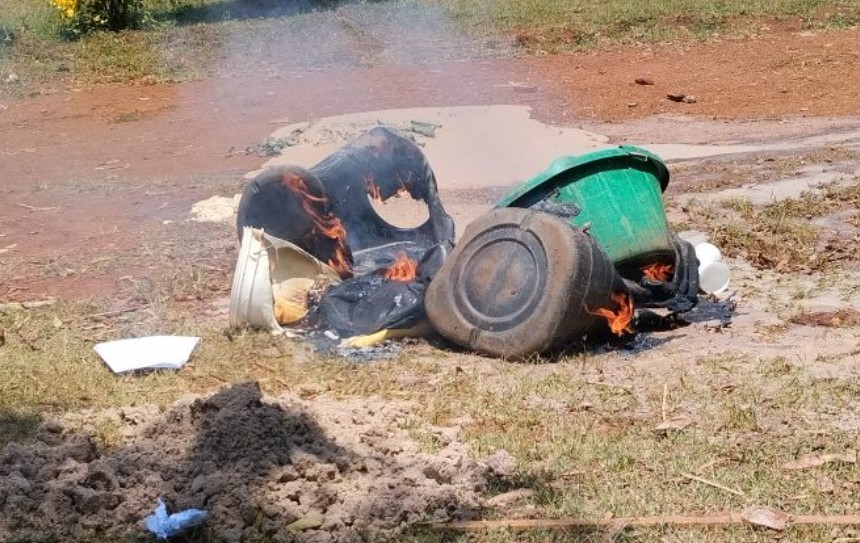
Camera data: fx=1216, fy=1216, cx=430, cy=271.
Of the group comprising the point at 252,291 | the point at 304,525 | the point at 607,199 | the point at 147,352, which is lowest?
the point at 147,352

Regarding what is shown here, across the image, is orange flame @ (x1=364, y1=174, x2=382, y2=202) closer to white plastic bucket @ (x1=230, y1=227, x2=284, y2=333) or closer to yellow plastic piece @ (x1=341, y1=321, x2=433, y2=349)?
white plastic bucket @ (x1=230, y1=227, x2=284, y2=333)

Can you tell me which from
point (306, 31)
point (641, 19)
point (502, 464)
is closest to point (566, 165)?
point (502, 464)

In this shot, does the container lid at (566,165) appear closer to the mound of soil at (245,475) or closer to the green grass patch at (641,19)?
the mound of soil at (245,475)

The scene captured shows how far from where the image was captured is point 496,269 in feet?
18.5

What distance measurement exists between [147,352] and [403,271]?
1.50 metres

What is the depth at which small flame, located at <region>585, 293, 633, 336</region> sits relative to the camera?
18.4 ft

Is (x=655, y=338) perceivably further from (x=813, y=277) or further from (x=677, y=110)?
(x=677, y=110)

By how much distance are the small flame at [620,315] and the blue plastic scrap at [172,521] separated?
2354 mm

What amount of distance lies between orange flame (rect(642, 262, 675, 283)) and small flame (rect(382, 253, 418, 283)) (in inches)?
47.0

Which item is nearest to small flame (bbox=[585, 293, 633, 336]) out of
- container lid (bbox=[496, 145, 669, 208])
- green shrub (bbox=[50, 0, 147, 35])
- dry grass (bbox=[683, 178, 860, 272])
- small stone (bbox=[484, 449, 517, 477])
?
container lid (bbox=[496, 145, 669, 208])

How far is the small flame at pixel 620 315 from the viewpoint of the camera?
18.4 feet

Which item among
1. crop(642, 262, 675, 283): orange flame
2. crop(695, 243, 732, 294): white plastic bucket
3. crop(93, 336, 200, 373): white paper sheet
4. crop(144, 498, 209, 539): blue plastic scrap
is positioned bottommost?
crop(695, 243, 732, 294): white plastic bucket

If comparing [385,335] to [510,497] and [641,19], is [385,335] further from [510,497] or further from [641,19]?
[641,19]

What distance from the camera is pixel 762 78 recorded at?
13430 mm
